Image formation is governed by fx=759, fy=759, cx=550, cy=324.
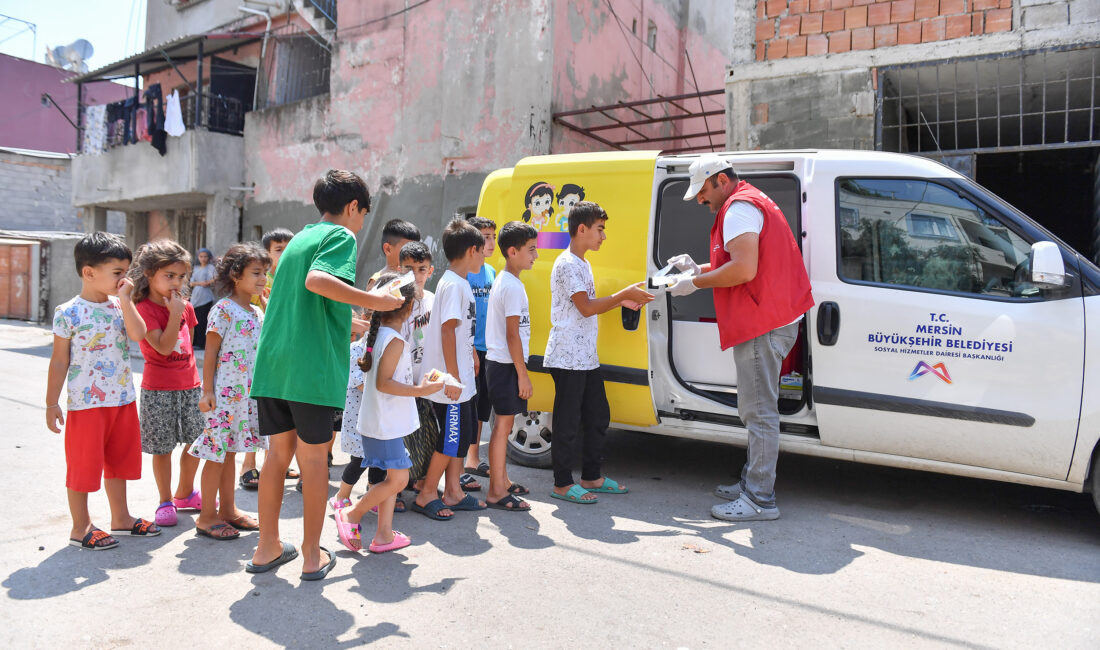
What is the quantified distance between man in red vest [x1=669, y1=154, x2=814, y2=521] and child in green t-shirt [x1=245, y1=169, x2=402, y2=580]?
6.03ft

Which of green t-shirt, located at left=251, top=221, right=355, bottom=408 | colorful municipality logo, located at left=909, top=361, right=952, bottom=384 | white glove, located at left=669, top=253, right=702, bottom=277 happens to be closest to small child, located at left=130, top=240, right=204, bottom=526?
green t-shirt, located at left=251, top=221, right=355, bottom=408

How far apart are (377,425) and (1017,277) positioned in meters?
3.34

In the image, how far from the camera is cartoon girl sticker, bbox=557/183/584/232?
4977mm

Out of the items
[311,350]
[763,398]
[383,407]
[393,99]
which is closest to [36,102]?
[393,99]

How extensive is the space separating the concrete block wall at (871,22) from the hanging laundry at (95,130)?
1566 centimetres

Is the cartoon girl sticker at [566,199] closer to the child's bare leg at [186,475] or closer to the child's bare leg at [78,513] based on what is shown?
the child's bare leg at [186,475]

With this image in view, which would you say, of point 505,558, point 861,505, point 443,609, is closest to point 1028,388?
point 861,505

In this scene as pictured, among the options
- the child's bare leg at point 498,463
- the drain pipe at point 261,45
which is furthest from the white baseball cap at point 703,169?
the drain pipe at point 261,45

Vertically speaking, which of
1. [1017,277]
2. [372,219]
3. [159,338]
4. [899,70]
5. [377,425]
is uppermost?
[899,70]

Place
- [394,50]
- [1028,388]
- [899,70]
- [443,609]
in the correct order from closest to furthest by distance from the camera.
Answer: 1. [443,609]
2. [1028,388]
3. [899,70]
4. [394,50]

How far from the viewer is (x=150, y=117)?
15953 mm

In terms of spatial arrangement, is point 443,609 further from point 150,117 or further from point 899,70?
point 150,117

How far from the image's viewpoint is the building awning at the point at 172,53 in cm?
1491

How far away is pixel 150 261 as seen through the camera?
12.6ft
